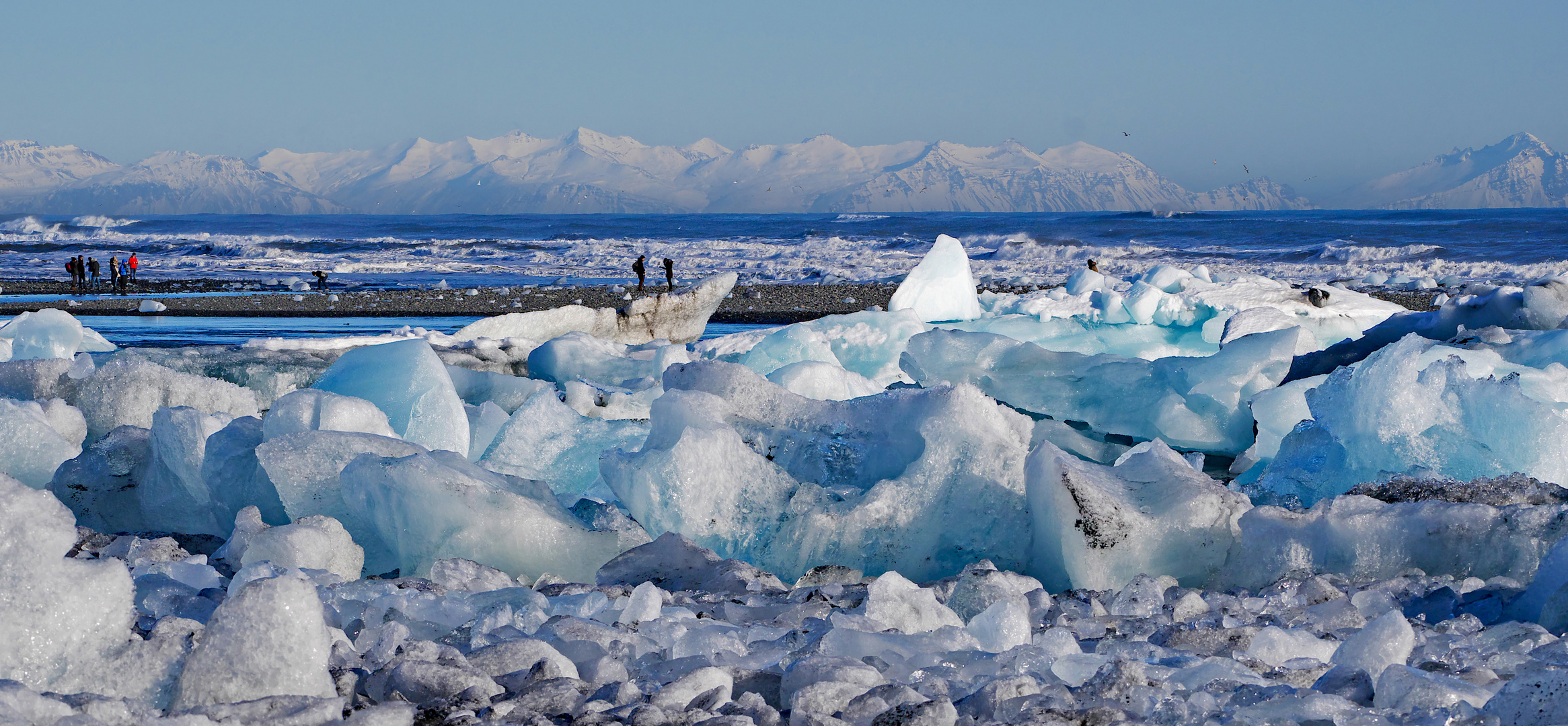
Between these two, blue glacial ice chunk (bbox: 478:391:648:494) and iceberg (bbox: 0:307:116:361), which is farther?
iceberg (bbox: 0:307:116:361)

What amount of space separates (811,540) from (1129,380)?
3.33 m

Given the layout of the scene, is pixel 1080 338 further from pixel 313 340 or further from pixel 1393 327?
pixel 313 340

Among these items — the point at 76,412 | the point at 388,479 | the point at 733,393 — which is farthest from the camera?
the point at 76,412

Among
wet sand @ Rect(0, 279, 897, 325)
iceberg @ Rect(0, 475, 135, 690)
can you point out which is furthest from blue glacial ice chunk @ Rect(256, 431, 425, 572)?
wet sand @ Rect(0, 279, 897, 325)

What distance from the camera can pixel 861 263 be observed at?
2978 cm

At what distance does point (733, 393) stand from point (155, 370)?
3001 millimetres

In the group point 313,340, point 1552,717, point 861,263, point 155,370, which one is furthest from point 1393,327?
point 861,263

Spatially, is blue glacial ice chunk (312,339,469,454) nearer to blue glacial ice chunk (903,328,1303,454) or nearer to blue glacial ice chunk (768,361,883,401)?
blue glacial ice chunk (768,361,883,401)

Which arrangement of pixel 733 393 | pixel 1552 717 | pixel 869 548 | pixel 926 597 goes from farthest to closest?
pixel 733 393
pixel 869 548
pixel 926 597
pixel 1552 717

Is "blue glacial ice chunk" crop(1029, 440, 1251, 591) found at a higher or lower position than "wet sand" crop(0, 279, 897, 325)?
higher

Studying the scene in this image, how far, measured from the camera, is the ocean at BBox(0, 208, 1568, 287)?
89.8 feet

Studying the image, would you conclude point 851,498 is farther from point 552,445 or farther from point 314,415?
point 314,415

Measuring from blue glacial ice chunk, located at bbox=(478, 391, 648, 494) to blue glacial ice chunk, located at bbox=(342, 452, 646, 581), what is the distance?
1.32m

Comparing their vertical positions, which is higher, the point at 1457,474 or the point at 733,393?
the point at 733,393
